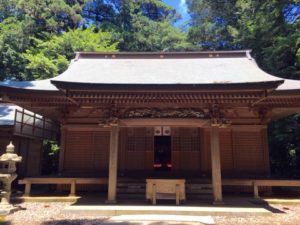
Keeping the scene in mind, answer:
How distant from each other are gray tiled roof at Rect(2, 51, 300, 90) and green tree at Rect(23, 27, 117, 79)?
6587 millimetres

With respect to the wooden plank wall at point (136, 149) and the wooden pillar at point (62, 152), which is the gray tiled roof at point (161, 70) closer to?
the wooden pillar at point (62, 152)

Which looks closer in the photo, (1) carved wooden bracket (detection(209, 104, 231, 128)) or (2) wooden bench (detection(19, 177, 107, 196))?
(1) carved wooden bracket (detection(209, 104, 231, 128))

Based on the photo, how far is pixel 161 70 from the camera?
1111 centimetres

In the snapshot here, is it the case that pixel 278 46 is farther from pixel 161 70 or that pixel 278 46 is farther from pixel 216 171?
pixel 216 171

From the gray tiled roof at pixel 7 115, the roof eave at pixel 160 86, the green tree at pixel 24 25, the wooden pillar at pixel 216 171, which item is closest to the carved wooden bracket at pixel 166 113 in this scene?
the wooden pillar at pixel 216 171

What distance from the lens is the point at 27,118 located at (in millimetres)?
13945

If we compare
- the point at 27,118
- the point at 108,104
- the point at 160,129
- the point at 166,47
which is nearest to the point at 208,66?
the point at 160,129

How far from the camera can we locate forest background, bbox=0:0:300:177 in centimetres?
1625

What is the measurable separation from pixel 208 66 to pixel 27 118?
9300 millimetres

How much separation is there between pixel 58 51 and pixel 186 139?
553 inches

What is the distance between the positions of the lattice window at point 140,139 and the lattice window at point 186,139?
103 centimetres

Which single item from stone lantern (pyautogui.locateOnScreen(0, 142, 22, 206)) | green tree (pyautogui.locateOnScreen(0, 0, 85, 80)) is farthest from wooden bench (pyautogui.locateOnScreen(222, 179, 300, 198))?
green tree (pyautogui.locateOnScreen(0, 0, 85, 80))

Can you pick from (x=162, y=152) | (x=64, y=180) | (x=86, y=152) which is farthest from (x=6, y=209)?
(x=162, y=152)

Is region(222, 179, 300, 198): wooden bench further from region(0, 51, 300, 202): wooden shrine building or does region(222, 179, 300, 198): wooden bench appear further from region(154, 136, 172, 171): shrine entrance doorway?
region(154, 136, 172, 171): shrine entrance doorway
